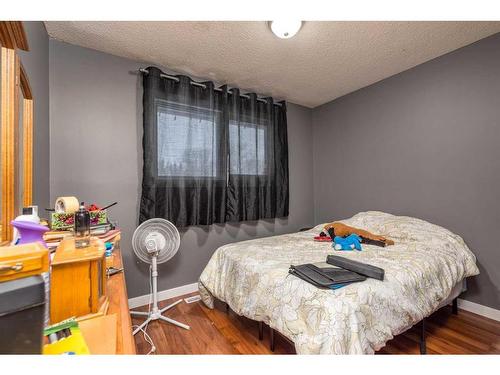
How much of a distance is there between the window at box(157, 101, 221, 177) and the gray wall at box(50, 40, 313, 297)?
0.24m

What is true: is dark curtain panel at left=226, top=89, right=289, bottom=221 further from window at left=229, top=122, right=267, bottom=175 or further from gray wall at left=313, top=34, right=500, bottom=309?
gray wall at left=313, top=34, right=500, bottom=309

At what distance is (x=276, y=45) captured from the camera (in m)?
2.11

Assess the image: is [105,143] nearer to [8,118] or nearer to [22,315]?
[8,118]

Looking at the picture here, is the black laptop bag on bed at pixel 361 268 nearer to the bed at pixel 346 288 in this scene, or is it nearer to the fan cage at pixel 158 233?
the bed at pixel 346 288

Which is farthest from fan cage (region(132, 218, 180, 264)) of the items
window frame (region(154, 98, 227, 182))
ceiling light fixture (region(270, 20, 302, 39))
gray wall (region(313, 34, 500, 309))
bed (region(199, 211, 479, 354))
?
gray wall (region(313, 34, 500, 309))

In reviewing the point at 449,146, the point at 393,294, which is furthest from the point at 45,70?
the point at 449,146

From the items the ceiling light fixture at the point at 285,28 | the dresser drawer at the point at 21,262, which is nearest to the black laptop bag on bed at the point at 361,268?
the dresser drawer at the point at 21,262

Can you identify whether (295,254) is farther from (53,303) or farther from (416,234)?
(53,303)

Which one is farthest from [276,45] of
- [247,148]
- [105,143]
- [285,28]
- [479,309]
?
[479,309]

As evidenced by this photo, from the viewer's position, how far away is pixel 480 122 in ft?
6.91

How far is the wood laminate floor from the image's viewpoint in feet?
5.40

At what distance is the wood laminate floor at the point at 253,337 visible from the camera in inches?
64.8

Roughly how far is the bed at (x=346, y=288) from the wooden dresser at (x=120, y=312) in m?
0.84

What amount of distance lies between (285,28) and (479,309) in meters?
2.97
